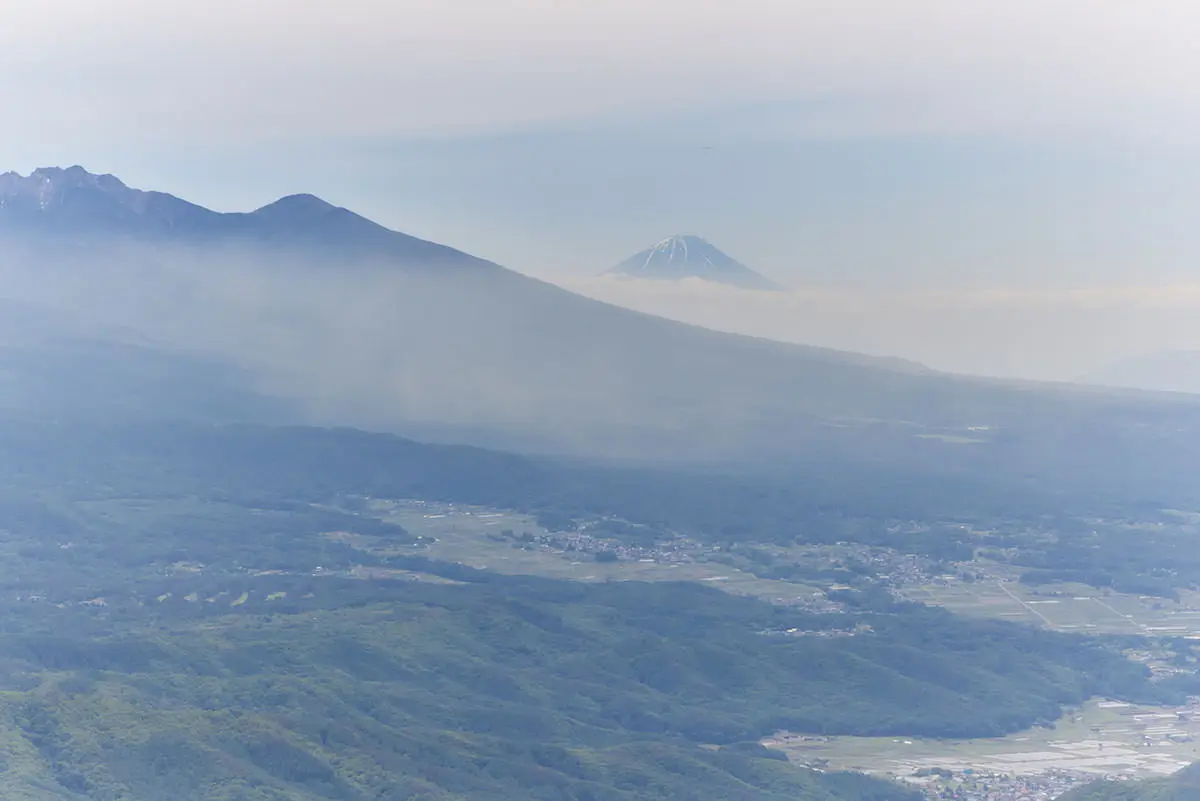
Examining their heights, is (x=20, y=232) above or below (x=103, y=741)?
above

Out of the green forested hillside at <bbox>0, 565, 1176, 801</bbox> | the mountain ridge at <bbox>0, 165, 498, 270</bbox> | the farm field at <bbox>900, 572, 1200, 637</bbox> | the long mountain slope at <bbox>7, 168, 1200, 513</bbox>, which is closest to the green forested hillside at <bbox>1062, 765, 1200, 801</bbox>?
the green forested hillside at <bbox>0, 565, 1176, 801</bbox>

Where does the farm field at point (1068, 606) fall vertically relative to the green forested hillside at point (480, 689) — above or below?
above

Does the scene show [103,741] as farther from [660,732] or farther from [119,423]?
[119,423]

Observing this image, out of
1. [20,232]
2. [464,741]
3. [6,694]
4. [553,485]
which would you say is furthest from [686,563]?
[20,232]

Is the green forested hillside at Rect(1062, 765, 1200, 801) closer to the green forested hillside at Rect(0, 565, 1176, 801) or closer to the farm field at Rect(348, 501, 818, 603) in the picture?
the green forested hillside at Rect(0, 565, 1176, 801)

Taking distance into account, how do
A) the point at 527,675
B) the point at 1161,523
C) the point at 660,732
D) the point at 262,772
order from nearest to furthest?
the point at 262,772, the point at 660,732, the point at 527,675, the point at 1161,523

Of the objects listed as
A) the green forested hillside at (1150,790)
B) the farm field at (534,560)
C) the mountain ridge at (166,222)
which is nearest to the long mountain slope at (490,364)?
the mountain ridge at (166,222)

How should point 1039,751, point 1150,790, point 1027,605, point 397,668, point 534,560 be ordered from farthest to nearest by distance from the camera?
point 534,560 → point 1027,605 → point 397,668 → point 1039,751 → point 1150,790

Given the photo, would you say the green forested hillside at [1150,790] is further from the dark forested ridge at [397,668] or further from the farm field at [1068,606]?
the farm field at [1068,606]

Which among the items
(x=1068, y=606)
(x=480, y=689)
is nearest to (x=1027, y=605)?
(x=1068, y=606)

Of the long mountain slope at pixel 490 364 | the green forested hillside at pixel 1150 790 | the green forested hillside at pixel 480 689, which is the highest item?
the long mountain slope at pixel 490 364

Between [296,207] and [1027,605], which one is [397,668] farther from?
[296,207]
